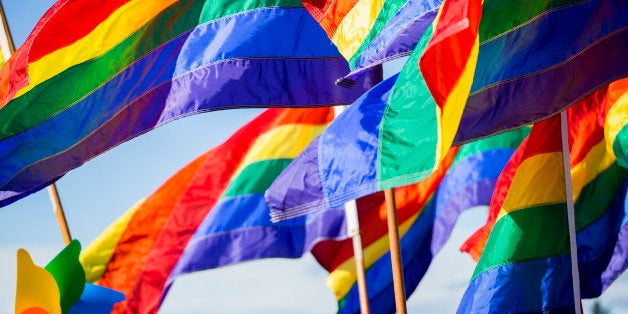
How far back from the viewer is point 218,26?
37.9ft

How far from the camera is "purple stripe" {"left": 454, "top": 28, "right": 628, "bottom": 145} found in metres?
9.84

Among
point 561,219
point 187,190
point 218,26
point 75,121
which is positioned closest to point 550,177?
point 561,219

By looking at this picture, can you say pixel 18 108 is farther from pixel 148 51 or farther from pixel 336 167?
pixel 336 167

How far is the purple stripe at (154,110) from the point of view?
36.5 ft

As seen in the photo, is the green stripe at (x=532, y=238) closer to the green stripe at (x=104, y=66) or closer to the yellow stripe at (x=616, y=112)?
the yellow stripe at (x=616, y=112)

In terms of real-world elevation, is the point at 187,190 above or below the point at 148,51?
below

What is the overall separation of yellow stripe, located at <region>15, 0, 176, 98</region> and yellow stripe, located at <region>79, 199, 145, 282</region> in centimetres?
307

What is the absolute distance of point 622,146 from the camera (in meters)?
11.7

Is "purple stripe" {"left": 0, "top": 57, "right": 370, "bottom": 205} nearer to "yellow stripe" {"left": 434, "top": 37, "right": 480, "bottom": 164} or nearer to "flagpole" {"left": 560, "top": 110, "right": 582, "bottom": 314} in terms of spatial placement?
"flagpole" {"left": 560, "top": 110, "right": 582, "bottom": 314}

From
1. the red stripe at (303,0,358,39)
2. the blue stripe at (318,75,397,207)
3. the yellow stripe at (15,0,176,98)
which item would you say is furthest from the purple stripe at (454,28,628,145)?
the yellow stripe at (15,0,176,98)

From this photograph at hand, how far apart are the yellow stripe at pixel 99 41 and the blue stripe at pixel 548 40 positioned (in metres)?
3.03

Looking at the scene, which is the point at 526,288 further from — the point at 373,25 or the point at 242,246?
the point at 242,246

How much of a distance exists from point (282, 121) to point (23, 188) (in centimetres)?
373

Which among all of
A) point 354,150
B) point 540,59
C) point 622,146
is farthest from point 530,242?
point 354,150
